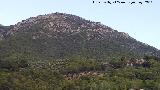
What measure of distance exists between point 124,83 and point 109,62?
37.8 meters

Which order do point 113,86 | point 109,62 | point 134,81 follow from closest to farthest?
point 113,86 < point 134,81 < point 109,62

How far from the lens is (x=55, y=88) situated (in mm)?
125500

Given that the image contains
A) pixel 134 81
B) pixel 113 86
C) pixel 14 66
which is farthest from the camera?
pixel 14 66

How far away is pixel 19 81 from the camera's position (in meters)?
123

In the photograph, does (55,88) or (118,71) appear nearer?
(55,88)

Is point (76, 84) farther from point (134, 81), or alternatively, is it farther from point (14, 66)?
point (14, 66)

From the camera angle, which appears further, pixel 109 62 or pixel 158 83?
pixel 109 62

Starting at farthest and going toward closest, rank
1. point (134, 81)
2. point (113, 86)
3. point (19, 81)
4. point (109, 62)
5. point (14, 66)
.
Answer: point (109, 62), point (14, 66), point (134, 81), point (113, 86), point (19, 81)

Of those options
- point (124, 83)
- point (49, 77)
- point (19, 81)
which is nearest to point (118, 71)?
point (124, 83)

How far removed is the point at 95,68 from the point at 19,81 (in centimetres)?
4641

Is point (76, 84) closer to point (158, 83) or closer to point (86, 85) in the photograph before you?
point (86, 85)

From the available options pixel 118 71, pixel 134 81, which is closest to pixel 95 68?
pixel 118 71

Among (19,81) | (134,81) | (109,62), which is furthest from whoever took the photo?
(109,62)

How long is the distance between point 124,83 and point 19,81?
110 ft
